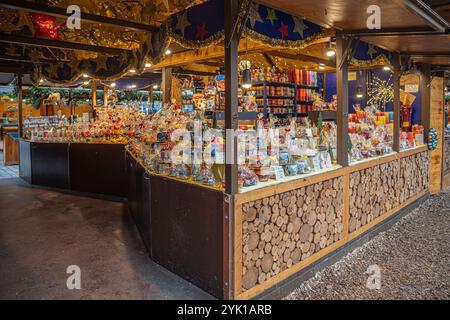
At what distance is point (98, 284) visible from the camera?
10.9 feet

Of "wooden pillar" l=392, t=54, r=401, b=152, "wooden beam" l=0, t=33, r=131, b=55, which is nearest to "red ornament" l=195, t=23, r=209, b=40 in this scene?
"wooden pillar" l=392, t=54, r=401, b=152

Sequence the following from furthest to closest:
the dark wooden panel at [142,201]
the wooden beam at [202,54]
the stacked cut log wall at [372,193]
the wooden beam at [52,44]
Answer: the wooden beam at [202,54]
the wooden beam at [52,44]
the stacked cut log wall at [372,193]
the dark wooden panel at [142,201]

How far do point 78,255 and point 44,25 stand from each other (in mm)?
4118

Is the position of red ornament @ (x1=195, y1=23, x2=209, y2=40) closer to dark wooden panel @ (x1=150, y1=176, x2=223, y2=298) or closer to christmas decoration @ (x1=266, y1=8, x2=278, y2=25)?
christmas decoration @ (x1=266, y1=8, x2=278, y2=25)

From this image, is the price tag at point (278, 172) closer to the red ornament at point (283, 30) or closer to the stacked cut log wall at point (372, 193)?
the red ornament at point (283, 30)

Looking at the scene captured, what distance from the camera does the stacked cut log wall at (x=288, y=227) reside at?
2.88m

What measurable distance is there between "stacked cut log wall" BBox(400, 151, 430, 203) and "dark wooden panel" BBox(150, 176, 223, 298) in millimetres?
3797

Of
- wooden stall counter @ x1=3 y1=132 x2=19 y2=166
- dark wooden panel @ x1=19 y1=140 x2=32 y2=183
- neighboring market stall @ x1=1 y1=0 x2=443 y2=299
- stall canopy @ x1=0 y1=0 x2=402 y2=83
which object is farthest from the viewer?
wooden stall counter @ x1=3 y1=132 x2=19 y2=166

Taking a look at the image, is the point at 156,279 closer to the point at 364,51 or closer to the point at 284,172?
the point at 284,172

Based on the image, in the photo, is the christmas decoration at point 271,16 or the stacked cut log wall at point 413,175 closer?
the christmas decoration at point 271,16

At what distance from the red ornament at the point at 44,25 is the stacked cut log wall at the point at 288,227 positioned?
506 cm

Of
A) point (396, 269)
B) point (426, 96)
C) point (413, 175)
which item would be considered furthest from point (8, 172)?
point (426, 96)

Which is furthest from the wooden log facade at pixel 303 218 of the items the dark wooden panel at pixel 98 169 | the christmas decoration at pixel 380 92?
the christmas decoration at pixel 380 92

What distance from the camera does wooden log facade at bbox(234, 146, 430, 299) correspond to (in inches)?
112
